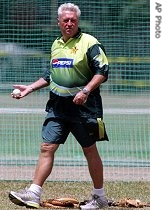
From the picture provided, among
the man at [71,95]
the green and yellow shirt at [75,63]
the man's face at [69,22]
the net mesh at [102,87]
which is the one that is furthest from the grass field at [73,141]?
the man's face at [69,22]

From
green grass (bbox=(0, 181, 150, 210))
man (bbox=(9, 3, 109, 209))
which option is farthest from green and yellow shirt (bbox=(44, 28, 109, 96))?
green grass (bbox=(0, 181, 150, 210))

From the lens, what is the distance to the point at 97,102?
8.06 meters

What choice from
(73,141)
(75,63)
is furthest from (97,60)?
(73,141)

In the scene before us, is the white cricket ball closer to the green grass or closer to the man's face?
the man's face

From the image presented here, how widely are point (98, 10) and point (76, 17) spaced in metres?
2.56

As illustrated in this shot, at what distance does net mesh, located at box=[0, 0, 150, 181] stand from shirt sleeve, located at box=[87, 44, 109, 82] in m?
2.61

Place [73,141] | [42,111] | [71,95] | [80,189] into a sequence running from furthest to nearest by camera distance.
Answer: [73,141]
[42,111]
[80,189]
[71,95]

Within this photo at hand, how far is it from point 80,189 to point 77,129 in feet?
5.57

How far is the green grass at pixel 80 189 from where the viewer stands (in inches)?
358

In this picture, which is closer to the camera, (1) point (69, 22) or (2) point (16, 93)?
(1) point (69, 22)

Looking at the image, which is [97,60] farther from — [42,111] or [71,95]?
[42,111]

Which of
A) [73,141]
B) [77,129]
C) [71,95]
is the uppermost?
[71,95]

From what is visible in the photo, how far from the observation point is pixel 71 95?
793 centimetres
